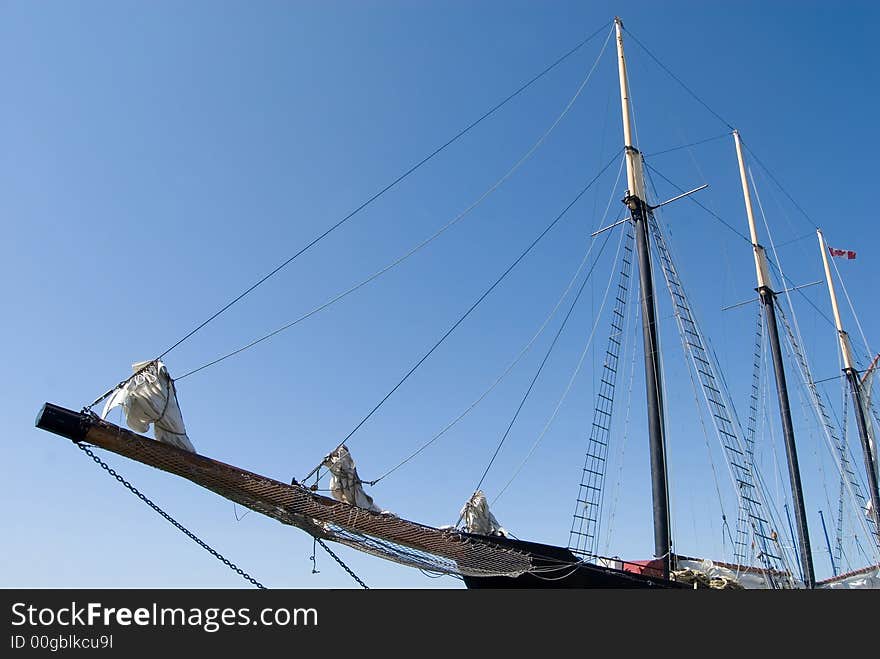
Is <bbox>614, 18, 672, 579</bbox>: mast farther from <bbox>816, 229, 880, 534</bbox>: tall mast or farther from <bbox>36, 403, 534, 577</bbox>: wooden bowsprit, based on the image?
<bbox>816, 229, 880, 534</bbox>: tall mast

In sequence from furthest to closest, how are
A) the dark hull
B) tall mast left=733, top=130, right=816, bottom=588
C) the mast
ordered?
tall mast left=733, top=130, right=816, bottom=588, the mast, the dark hull

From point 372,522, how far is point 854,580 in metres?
29.9

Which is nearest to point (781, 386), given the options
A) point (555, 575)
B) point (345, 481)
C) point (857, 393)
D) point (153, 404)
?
point (857, 393)

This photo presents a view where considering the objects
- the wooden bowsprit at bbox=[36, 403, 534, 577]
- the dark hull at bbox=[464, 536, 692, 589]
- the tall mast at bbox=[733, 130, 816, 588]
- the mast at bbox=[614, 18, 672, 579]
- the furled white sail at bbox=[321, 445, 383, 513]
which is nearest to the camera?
the wooden bowsprit at bbox=[36, 403, 534, 577]

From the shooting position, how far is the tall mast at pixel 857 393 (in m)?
42.9

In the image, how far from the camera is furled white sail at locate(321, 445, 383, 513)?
1672 cm

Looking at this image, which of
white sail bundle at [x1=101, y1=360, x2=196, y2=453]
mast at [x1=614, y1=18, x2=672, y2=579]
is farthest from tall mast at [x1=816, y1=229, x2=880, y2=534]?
white sail bundle at [x1=101, y1=360, x2=196, y2=453]

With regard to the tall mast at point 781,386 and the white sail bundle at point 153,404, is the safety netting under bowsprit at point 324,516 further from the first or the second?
the tall mast at point 781,386

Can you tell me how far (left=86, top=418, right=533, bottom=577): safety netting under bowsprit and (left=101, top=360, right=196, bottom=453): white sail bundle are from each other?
0.40 metres

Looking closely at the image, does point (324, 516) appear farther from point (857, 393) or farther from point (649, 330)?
point (857, 393)

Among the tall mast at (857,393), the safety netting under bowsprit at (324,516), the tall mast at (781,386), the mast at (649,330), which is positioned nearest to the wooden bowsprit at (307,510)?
the safety netting under bowsprit at (324,516)
